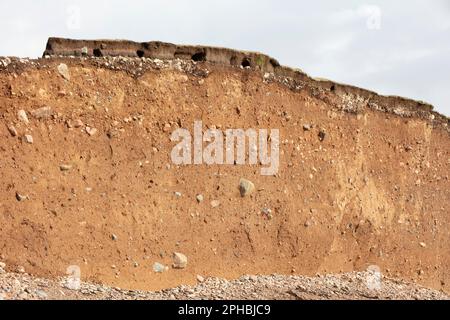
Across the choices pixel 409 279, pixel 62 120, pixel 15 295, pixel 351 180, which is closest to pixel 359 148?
pixel 351 180

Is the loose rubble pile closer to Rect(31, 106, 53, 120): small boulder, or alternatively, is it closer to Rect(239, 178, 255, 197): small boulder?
Rect(239, 178, 255, 197): small boulder

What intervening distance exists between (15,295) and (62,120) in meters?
3.90

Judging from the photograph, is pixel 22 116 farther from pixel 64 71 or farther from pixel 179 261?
pixel 179 261

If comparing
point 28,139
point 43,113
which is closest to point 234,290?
point 28,139

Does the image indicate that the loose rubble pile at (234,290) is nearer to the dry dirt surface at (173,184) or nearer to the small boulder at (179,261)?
the dry dirt surface at (173,184)

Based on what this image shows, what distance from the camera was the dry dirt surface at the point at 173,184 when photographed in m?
12.4

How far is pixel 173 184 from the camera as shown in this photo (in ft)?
44.3

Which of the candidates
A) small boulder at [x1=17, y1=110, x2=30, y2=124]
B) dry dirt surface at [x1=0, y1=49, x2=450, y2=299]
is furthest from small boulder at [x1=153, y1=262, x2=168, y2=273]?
small boulder at [x1=17, y1=110, x2=30, y2=124]

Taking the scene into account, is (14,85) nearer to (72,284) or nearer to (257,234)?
(72,284)

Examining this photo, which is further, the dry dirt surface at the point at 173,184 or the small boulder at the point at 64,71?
the small boulder at the point at 64,71

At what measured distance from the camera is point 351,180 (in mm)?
16109

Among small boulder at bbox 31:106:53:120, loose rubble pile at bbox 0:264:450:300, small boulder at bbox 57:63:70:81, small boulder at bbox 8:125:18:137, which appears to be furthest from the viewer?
small boulder at bbox 57:63:70:81

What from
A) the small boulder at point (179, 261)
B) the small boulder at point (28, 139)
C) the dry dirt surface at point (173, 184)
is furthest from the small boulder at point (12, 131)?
the small boulder at point (179, 261)

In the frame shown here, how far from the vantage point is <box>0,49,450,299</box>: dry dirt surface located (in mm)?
12375
